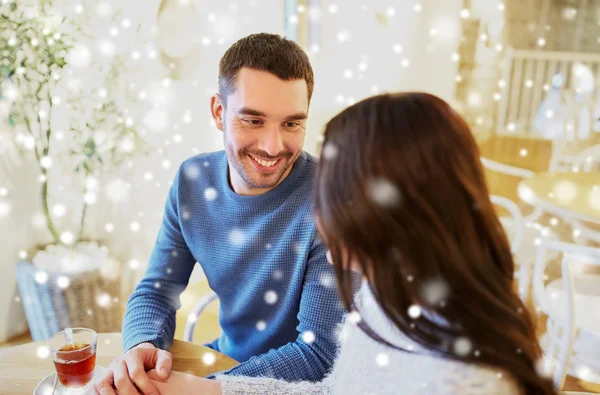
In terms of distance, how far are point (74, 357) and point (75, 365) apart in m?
0.01

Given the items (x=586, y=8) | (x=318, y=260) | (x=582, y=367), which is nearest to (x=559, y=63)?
(x=586, y=8)

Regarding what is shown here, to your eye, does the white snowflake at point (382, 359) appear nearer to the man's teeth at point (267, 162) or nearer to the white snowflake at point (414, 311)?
the white snowflake at point (414, 311)

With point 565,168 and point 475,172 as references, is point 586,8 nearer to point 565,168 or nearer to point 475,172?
point 565,168

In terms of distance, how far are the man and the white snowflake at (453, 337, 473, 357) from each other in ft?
1.35

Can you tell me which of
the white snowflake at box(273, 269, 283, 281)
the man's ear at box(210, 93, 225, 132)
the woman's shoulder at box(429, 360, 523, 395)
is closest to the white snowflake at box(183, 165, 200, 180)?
the man's ear at box(210, 93, 225, 132)

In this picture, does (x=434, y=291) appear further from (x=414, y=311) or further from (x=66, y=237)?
(x=66, y=237)

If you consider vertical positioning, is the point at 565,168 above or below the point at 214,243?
below

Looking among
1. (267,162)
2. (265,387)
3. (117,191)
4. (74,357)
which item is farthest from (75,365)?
(117,191)

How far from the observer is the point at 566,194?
1.97 meters

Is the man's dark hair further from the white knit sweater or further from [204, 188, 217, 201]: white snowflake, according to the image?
the white knit sweater

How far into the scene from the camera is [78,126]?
2.17 meters

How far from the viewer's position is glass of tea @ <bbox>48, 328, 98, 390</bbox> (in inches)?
33.6

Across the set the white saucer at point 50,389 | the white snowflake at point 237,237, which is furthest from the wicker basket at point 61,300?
the white saucer at point 50,389

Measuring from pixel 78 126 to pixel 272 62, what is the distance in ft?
4.44
